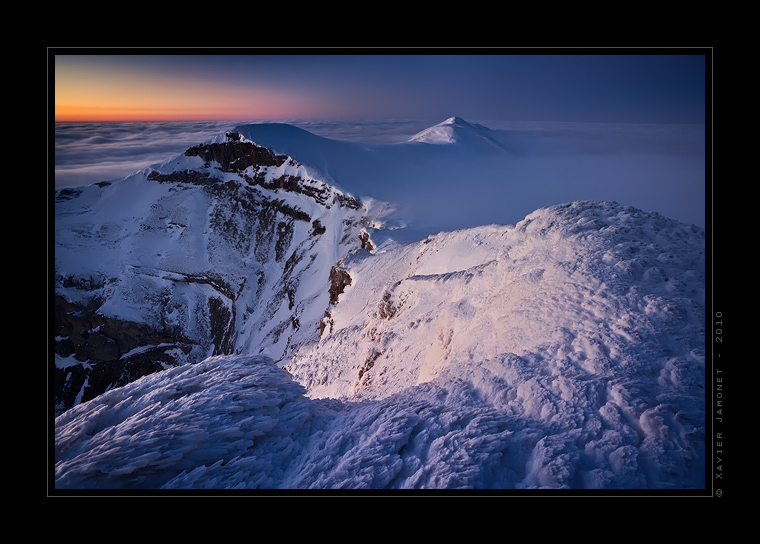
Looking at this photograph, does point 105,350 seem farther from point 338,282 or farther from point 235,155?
point 235,155

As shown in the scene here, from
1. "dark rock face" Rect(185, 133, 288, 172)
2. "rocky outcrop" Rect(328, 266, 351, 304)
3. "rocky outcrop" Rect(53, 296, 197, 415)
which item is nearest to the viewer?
"rocky outcrop" Rect(328, 266, 351, 304)

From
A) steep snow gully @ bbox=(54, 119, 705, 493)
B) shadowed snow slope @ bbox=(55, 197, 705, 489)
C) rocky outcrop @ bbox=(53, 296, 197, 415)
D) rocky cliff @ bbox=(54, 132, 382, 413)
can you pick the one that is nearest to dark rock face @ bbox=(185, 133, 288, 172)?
rocky cliff @ bbox=(54, 132, 382, 413)

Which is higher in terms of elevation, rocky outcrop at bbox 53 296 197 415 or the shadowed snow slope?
the shadowed snow slope

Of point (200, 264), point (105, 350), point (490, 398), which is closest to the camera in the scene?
point (490, 398)

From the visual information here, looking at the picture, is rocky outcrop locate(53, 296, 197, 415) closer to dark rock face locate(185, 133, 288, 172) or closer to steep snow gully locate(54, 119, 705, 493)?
dark rock face locate(185, 133, 288, 172)

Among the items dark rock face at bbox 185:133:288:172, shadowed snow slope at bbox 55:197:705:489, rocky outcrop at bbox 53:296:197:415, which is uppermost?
dark rock face at bbox 185:133:288:172

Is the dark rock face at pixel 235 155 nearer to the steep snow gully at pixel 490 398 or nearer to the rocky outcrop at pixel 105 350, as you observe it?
the rocky outcrop at pixel 105 350

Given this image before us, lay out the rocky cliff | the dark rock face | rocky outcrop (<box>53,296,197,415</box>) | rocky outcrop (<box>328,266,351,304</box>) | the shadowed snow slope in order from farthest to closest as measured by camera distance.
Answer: the dark rock face
rocky outcrop (<box>53,296,197,415</box>)
the rocky cliff
rocky outcrop (<box>328,266,351,304</box>)
the shadowed snow slope

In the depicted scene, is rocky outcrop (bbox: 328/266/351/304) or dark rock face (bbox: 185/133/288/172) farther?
dark rock face (bbox: 185/133/288/172)

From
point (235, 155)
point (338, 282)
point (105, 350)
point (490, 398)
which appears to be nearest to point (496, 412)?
point (490, 398)
